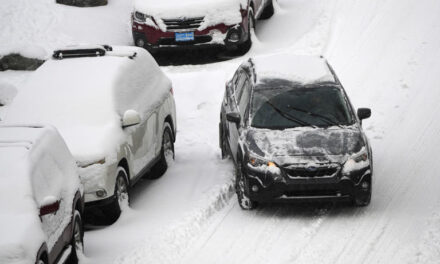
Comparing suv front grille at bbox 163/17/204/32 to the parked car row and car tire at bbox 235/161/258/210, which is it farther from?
car tire at bbox 235/161/258/210

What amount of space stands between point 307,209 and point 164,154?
289 cm

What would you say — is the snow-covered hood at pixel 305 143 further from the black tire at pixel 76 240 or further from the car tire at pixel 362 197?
the black tire at pixel 76 240

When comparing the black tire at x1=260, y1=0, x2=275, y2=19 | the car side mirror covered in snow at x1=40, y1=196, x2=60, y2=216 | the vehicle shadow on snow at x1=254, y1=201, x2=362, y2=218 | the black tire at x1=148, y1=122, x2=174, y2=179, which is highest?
the car side mirror covered in snow at x1=40, y1=196, x2=60, y2=216

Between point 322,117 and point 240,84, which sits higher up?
point 322,117

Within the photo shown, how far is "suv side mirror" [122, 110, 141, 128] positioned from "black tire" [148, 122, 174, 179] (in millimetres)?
1897

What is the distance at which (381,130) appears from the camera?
14.6 metres

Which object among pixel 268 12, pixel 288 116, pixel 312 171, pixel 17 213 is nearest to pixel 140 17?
pixel 268 12

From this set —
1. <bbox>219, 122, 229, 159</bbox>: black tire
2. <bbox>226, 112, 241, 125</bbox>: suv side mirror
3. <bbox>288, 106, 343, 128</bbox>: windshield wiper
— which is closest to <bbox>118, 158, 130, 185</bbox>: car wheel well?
<bbox>226, 112, 241, 125</bbox>: suv side mirror

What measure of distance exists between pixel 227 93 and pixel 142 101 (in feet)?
5.98

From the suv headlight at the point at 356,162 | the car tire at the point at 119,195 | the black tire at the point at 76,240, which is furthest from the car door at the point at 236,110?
the black tire at the point at 76,240

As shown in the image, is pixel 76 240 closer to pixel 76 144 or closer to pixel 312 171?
pixel 76 144

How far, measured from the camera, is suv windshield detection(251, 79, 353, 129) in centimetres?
1141

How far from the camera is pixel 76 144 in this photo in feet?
34.8

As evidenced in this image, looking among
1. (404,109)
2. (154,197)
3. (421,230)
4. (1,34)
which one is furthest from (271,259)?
(1,34)
